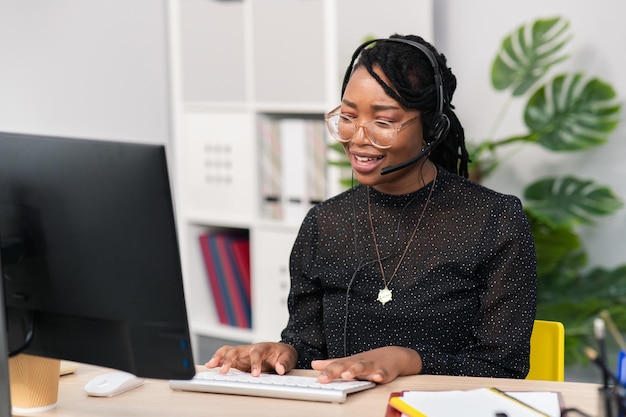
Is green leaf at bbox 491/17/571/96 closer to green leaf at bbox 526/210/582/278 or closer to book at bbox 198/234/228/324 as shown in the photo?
green leaf at bbox 526/210/582/278

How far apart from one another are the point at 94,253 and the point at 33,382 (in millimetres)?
318

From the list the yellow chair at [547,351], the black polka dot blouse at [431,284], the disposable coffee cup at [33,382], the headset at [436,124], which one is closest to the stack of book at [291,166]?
the black polka dot blouse at [431,284]

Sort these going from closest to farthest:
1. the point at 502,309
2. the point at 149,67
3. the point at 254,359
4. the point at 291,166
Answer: the point at 254,359
the point at 502,309
the point at 291,166
the point at 149,67

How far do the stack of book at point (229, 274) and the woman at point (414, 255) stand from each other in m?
1.64

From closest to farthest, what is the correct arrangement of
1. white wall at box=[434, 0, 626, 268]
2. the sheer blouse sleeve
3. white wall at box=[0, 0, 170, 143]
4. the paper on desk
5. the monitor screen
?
the monitor screen
the paper on desk
the sheer blouse sleeve
white wall at box=[434, 0, 626, 268]
white wall at box=[0, 0, 170, 143]

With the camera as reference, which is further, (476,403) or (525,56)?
(525,56)

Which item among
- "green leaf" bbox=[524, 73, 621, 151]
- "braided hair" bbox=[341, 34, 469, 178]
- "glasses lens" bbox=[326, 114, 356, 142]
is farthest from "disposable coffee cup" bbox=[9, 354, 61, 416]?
"green leaf" bbox=[524, 73, 621, 151]

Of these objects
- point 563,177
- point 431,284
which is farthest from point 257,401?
point 563,177

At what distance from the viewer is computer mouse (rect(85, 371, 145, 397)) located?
1547 mm

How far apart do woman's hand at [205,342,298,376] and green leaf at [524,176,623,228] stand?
1371mm

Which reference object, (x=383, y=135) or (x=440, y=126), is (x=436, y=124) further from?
(x=383, y=135)

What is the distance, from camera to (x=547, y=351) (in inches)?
72.5

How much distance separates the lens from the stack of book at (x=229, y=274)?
3592 millimetres

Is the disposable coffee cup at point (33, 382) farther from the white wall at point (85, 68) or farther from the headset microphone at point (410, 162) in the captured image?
the white wall at point (85, 68)
